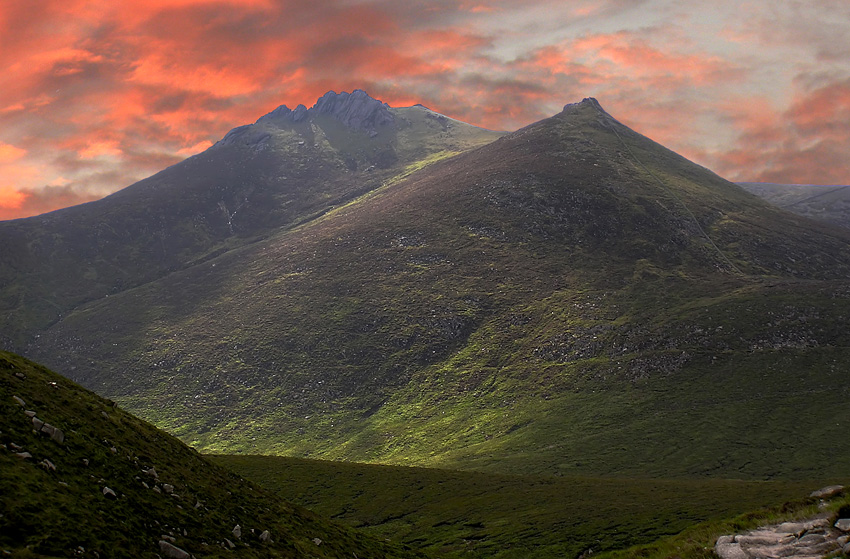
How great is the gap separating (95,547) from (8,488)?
3.74 meters

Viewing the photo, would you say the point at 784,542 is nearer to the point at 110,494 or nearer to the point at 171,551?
the point at 171,551

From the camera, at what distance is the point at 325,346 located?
7505 inches

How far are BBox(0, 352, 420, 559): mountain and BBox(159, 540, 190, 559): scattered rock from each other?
4cm

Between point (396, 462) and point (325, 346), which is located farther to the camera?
point (325, 346)

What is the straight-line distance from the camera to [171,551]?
22.5 m

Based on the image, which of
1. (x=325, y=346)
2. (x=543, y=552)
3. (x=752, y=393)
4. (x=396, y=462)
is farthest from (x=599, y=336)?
(x=543, y=552)

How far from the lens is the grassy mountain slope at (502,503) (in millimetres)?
58781

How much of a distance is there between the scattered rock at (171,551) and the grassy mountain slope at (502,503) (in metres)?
39.4

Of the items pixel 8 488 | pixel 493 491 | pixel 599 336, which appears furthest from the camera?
pixel 599 336

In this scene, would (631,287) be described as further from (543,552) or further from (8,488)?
(8,488)

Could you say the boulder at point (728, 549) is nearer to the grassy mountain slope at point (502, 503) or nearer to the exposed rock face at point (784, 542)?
the exposed rock face at point (784, 542)

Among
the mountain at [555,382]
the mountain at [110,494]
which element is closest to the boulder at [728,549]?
the mountain at [110,494]

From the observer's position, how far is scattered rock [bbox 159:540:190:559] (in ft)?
73.5

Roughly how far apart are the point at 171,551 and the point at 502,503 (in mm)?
59036
